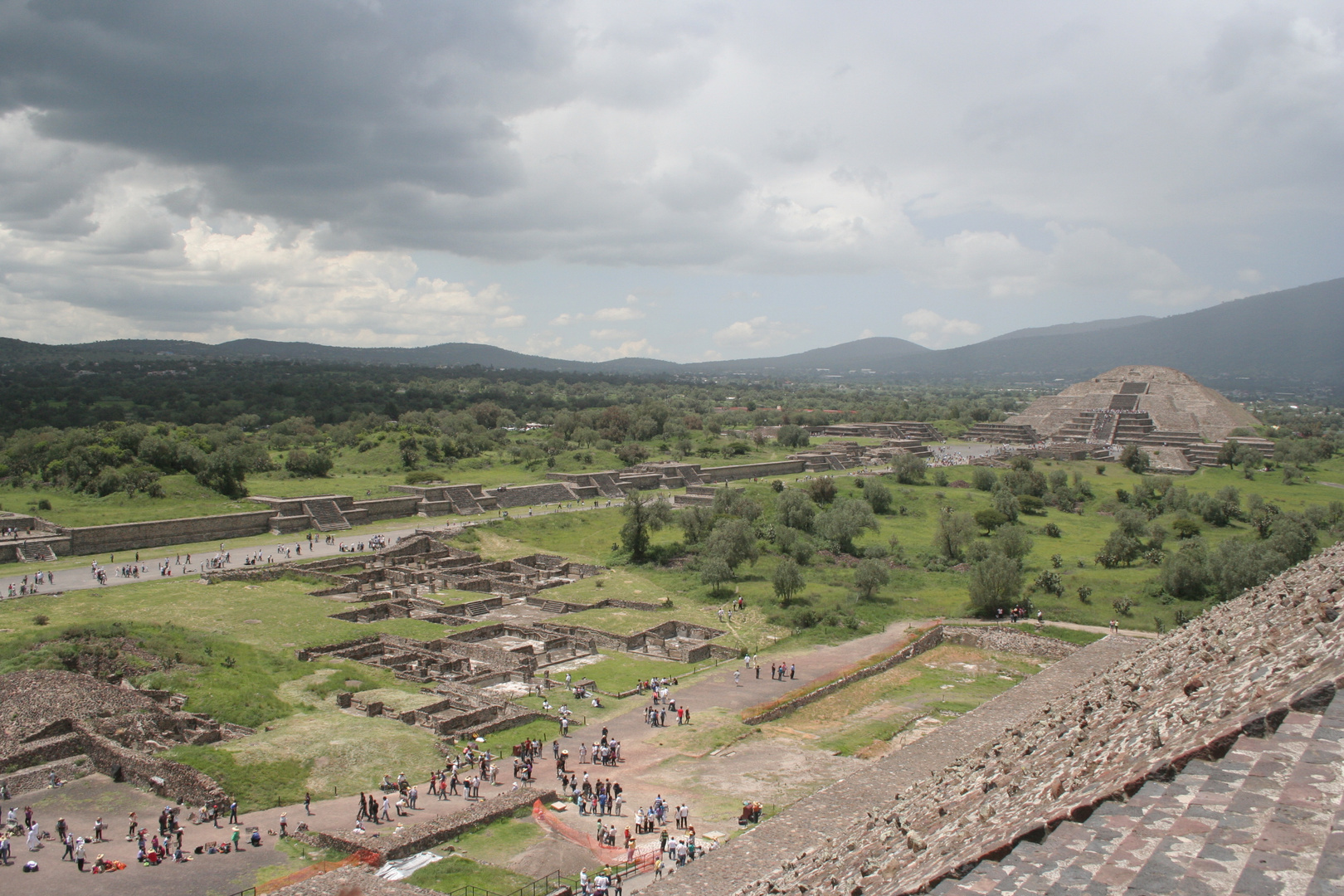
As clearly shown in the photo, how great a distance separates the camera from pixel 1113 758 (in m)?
7.60

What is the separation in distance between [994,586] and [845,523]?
14805 mm

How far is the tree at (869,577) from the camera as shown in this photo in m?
40.4

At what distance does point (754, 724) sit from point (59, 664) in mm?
20992

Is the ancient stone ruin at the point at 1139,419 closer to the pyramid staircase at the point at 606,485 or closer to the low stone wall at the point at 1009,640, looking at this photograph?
the pyramid staircase at the point at 606,485

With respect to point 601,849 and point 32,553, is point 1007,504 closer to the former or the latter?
point 601,849

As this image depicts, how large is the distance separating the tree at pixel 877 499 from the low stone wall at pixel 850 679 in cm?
2810

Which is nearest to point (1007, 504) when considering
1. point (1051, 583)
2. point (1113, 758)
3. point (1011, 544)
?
point (1011, 544)

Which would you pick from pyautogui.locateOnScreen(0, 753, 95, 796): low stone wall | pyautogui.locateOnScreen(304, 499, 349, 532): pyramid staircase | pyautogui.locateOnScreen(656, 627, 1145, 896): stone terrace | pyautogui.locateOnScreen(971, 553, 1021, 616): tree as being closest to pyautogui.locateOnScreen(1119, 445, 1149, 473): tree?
pyautogui.locateOnScreen(971, 553, 1021, 616): tree

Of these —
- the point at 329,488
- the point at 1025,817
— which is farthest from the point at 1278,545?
the point at 329,488

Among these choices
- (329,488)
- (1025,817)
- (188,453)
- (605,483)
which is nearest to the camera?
(1025,817)

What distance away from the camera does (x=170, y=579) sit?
3931 cm

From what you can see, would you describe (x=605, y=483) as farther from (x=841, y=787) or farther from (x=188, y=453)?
(x=841, y=787)

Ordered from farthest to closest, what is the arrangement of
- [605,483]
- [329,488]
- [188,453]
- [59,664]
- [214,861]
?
1. [605,483]
2. [329,488]
3. [188,453]
4. [59,664]
5. [214,861]

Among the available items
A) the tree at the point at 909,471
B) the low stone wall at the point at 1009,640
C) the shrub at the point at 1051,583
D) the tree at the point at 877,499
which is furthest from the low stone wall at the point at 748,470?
the low stone wall at the point at 1009,640
